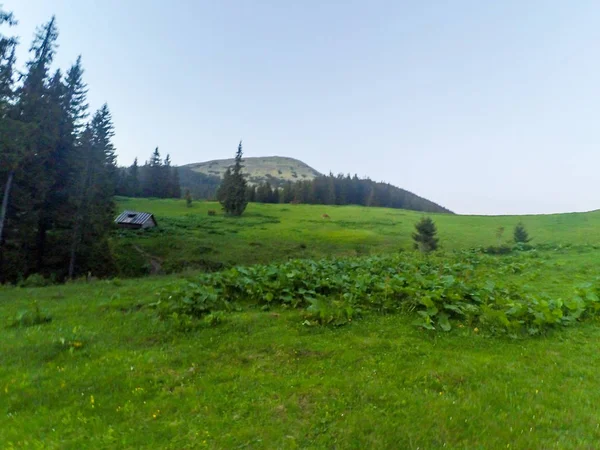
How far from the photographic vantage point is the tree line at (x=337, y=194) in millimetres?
105125

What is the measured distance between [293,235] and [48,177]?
28348 millimetres

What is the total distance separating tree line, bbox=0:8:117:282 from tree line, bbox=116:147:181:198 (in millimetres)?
63049

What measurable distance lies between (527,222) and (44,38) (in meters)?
67.3

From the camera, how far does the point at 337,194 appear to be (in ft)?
359

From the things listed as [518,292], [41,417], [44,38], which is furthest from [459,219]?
[41,417]

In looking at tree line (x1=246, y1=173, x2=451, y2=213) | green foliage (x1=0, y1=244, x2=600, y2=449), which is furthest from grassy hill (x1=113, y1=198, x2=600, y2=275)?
tree line (x1=246, y1=173, x2=451, y2=213)

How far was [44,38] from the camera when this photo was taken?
2277 cm

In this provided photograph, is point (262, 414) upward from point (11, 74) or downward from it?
downward

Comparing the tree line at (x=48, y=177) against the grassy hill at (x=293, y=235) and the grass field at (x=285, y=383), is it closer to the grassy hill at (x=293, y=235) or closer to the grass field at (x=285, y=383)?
the grassy hill at (x=293, y=235)

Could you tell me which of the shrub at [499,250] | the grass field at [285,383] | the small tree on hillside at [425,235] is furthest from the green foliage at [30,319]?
the small tree on hillside at [425,235]

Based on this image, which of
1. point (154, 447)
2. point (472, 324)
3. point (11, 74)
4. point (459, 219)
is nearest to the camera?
point (154, 447)

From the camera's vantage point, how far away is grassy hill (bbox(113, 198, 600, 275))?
34.3m

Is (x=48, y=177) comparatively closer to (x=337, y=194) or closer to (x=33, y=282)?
(x=33, y=282)

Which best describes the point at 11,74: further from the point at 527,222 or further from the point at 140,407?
the point at 527,222
